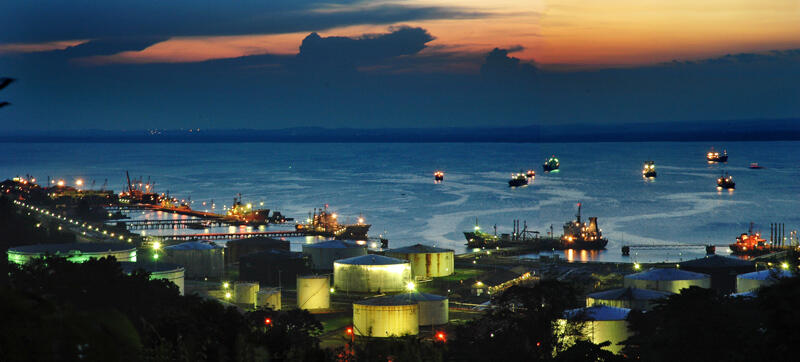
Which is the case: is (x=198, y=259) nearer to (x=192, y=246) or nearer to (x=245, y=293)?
(x=192, y=246)

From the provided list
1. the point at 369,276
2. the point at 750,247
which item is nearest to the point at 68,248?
the point at 369,276

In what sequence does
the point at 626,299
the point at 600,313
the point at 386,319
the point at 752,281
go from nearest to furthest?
the point at 600,313
the point at 386,319
the point at 626,299
the point at 752,281

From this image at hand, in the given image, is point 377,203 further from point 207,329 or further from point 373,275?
point 207,329

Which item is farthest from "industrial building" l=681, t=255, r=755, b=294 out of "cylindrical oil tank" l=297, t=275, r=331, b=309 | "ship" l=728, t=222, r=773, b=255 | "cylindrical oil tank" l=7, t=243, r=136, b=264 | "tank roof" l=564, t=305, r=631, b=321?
"ship" l=728, t=222, r=773, b=255

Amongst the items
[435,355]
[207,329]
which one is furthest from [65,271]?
[435,355]

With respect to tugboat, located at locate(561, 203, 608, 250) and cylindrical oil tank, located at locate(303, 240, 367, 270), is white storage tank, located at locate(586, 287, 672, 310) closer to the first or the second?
cylindrical oil tank, located at locate(303, 240, 367, 270)

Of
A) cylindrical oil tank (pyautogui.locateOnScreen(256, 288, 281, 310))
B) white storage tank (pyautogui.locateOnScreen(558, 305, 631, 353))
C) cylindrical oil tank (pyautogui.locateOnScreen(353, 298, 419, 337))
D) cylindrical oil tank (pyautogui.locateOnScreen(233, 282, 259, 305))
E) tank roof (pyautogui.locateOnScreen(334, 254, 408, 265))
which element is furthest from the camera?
tank roof (pyautogui.locateOnScreen(334, 254, 408, 265))
